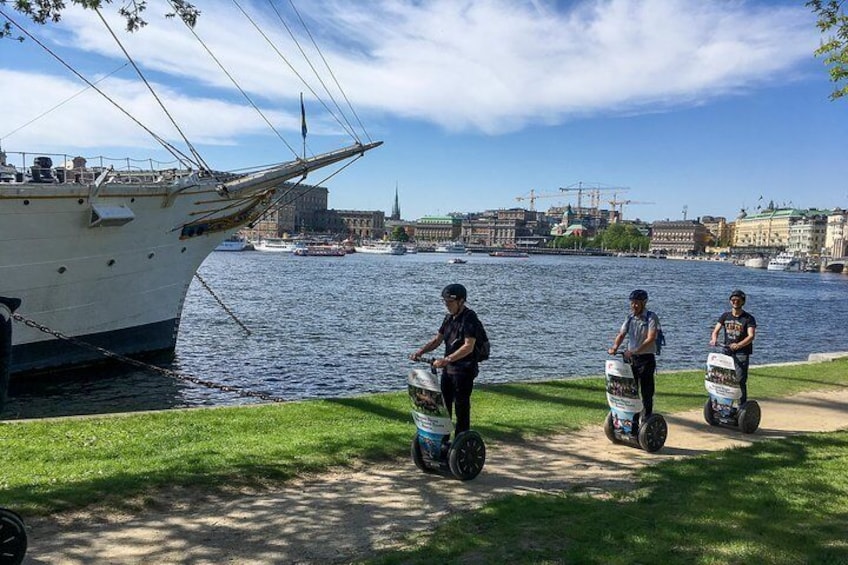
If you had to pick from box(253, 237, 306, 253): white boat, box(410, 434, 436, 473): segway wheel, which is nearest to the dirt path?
box(410, 434, 436, 473): segway wheel

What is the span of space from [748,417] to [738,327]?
1420 millimetres

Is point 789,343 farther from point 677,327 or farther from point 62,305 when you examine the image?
point 62,305

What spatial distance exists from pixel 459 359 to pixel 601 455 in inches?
122

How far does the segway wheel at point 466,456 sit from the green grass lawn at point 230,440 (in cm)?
146

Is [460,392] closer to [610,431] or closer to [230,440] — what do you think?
[610,431]

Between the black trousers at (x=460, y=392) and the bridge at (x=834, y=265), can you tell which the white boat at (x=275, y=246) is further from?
the black trousers at (x=460, y=392)

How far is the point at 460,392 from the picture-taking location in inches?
279

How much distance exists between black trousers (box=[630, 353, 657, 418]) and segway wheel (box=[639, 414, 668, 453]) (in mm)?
119

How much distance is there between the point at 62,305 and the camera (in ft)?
57.4

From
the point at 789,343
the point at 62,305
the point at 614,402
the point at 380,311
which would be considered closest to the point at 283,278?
the point at 380,311

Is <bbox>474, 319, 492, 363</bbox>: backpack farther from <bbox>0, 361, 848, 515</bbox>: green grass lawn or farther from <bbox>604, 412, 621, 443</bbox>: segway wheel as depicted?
<bbox>604, 412, 621, 443</bbox>: segway wheel

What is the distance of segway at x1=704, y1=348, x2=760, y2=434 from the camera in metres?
10.0

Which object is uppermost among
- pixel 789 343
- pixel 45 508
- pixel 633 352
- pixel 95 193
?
pixel 95 193

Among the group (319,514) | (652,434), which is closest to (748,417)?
(652,434)
